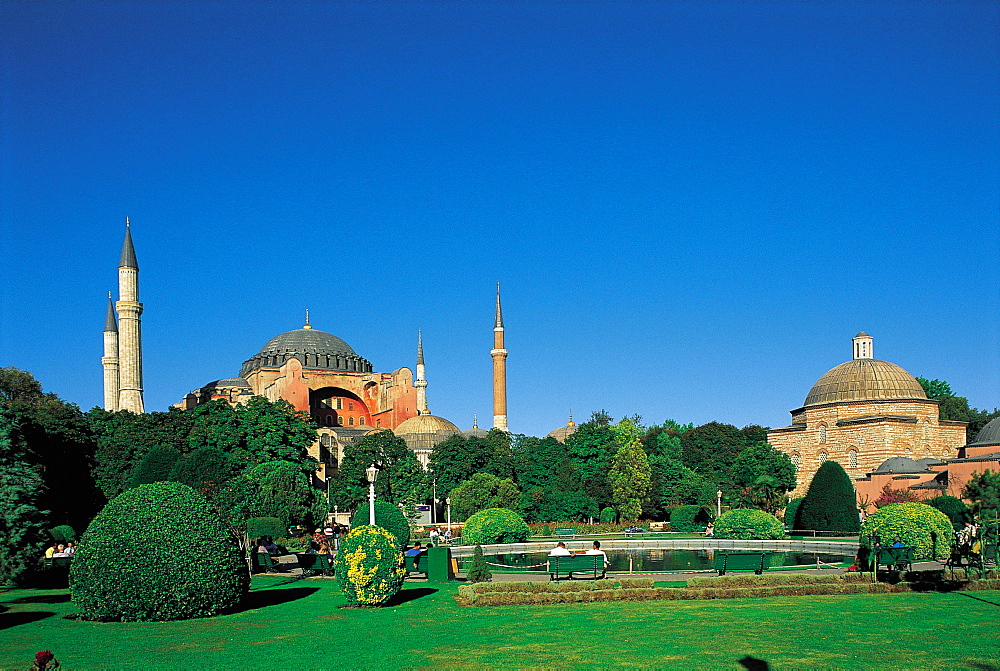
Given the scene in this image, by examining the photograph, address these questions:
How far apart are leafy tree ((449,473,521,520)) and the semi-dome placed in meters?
35.9

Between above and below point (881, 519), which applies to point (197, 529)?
above

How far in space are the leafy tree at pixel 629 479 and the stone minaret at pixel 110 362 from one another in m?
34.5

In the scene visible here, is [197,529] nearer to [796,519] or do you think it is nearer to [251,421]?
[796,519]

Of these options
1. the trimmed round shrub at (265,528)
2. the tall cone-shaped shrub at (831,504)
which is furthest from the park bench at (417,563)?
the tall cone-shaped shrub at (831,504)

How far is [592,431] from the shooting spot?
46250mm

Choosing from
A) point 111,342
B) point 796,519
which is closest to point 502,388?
point 111,342

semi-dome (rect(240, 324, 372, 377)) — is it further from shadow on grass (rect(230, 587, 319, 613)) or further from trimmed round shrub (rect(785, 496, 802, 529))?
shadow on grass (rect(230, 587, 319, 613))

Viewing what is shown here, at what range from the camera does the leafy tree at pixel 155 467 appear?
30797 millimetres

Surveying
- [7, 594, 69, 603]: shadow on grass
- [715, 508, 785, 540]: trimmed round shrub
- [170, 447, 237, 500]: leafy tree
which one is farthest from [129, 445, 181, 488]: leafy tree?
[715, 508, 785, 540]: trimmed round shrub

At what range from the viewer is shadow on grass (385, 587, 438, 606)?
45.3ft

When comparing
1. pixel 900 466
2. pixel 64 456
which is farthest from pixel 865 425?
pixel 64 456

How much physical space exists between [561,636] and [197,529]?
5.21 meters

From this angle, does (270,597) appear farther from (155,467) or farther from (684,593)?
(155,467)

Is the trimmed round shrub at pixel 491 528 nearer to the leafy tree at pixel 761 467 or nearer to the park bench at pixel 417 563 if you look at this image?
the park bench at pixel 417 563
